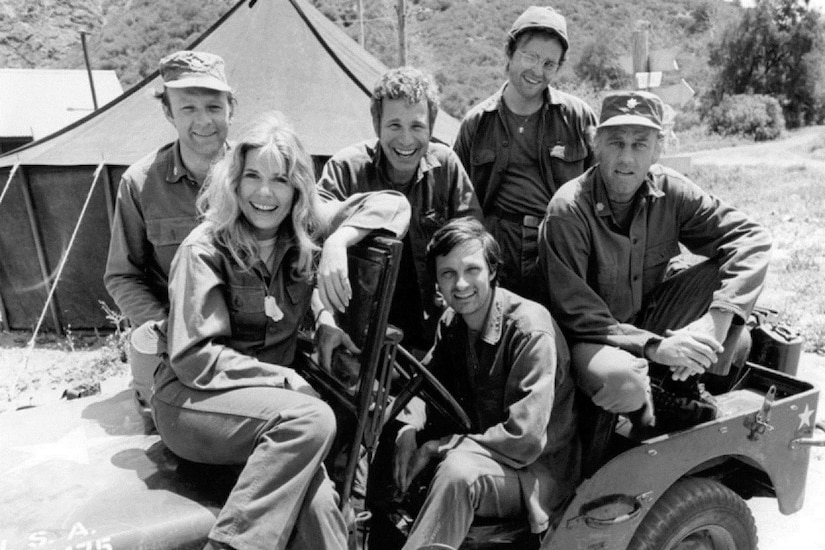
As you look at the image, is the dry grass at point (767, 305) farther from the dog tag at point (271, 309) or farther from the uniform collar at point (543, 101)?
the uniform collar at point (543, 101)

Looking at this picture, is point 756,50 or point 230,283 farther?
point 756,50

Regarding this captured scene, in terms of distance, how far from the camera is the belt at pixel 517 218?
3.66 m

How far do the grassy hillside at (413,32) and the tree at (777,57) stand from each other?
8.09ft

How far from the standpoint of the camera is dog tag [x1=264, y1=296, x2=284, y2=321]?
225 centimetres

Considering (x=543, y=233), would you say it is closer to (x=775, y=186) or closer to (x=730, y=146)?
(x=775, y=186)

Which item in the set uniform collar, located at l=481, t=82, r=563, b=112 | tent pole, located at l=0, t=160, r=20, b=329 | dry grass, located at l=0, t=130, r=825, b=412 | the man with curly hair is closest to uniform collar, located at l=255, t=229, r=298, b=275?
the man with curly hair

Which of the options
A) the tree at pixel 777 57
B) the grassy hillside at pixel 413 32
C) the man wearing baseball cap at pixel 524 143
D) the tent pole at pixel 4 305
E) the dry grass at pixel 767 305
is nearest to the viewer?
the man wearing baseball cap at pixel 524 143

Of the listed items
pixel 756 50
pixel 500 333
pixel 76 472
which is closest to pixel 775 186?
pixel 500 333

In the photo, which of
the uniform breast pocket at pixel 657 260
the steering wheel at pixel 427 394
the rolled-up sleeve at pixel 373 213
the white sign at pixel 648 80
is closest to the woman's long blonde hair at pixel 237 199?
the rolled-up sleeve at pixel 373 213

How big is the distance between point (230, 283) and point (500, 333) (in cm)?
88

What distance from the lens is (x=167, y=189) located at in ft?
10.2

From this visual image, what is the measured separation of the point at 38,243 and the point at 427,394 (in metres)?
5.92

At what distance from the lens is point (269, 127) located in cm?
234

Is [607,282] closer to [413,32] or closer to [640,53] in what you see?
[640,53]
